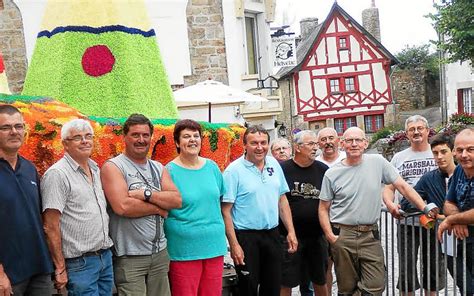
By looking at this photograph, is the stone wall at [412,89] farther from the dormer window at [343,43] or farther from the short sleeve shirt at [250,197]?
the short sleeve shirt at [250,197]

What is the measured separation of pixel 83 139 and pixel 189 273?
124 centimetres

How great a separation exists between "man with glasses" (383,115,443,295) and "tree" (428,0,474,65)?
614 inches

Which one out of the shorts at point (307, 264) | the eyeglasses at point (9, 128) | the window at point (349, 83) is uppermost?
the window at point (349, 83)

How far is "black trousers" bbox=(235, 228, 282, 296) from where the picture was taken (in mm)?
4820

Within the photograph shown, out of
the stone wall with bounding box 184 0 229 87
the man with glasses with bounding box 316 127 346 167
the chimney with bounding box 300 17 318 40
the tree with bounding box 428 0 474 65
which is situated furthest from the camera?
the chimney with bounding box 300 17 318 40

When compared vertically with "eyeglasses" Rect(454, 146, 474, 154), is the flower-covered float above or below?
above

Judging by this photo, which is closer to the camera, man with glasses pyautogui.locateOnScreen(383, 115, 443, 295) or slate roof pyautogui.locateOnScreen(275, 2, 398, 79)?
man with glasses pyautogui.locateOnScreen(383, 115, 443, 295)

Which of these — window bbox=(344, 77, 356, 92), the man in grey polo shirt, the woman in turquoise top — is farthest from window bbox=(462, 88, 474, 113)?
the man in grey polo shirt

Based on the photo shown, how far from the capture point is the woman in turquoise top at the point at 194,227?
4266 millimetres

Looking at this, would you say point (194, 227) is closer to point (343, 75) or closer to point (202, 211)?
point (202, 211)

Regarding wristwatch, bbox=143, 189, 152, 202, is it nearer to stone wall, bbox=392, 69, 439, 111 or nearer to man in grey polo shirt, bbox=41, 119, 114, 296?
man in grey polo shirt, bbox=41, 119, 114, 296

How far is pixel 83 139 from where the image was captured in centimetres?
378

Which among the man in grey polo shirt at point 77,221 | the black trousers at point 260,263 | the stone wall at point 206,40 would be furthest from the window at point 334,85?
the man in grey polo shirt at point 77,221

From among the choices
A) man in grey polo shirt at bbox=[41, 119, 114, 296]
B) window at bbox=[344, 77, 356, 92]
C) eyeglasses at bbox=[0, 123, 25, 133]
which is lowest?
man in grey polo shirt at bbox=[41, 119, 114, 296]
